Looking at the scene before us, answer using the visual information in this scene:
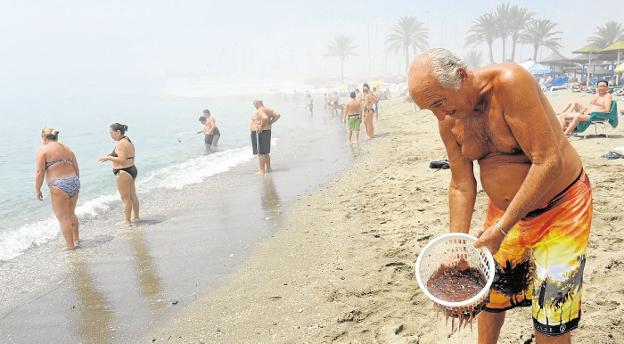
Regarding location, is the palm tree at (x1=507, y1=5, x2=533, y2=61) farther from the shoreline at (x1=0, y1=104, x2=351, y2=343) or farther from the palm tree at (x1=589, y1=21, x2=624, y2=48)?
the shoreline at (x1=0, y1=104, x2=351, y2=343)

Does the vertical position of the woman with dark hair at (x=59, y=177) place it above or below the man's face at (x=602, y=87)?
below

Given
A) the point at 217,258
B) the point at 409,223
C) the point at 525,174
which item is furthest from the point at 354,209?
the point at 525,174

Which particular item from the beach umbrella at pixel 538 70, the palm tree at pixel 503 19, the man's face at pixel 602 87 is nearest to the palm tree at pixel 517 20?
the palm tree at pixel 503 19

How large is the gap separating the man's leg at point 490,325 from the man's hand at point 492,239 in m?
0.51

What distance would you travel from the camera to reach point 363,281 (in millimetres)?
3891

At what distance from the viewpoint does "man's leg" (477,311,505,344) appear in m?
2.28

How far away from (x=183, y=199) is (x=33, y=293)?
14.1ft

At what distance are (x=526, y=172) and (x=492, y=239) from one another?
1.07ft

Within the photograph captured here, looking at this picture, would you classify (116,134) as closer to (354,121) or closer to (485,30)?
(354,121)

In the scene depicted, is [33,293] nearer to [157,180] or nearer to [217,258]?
[217,258]

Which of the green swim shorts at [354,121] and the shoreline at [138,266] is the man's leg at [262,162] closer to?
the shoreline at [138,266]

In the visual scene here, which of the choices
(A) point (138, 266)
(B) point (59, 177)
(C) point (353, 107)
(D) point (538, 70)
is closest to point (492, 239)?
(A) point (138, 266)

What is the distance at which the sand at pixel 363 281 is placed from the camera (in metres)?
3.04

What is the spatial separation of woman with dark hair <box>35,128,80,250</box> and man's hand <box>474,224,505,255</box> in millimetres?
5746
